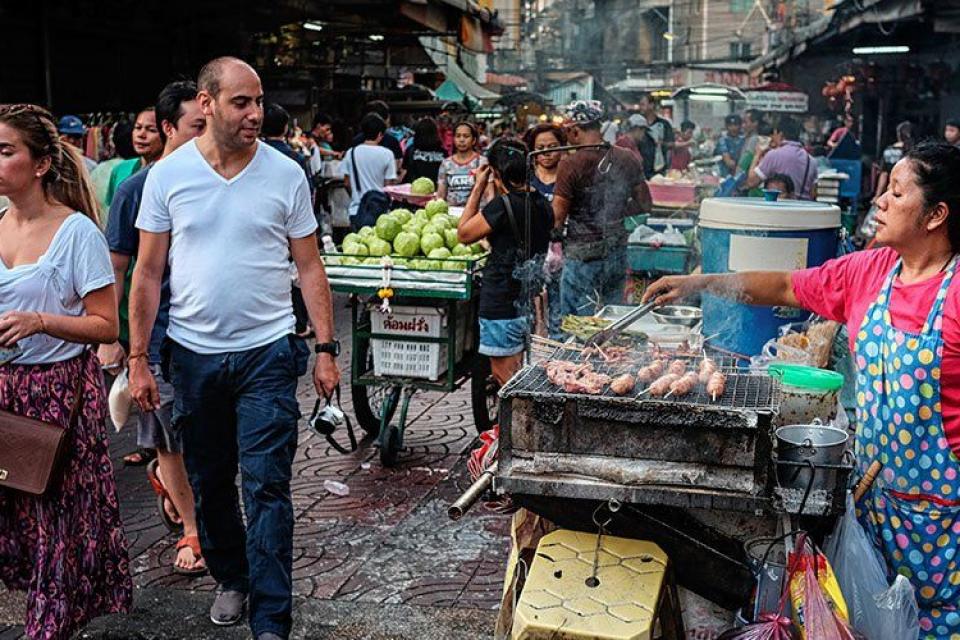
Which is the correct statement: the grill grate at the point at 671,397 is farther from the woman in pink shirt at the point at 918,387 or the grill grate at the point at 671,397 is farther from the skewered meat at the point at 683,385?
the woman in pink shirt at the point at 918,387

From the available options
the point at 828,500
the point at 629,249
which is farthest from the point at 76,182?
the point at 629,249

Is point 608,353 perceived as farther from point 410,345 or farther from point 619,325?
point 410,345

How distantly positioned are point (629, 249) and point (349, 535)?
489 cm

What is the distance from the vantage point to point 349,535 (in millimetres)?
5758

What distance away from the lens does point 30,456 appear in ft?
13.2

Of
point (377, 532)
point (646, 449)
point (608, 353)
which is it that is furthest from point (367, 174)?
point (646, 449)

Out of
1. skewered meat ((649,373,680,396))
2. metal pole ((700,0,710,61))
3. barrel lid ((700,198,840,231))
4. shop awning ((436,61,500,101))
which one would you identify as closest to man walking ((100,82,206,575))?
skewered meat ((649,373,680,396))

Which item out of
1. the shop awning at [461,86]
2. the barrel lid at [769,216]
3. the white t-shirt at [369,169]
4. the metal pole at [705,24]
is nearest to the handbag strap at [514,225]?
the barrel lid at [769,216]

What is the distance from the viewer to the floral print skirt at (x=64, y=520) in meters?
4.12

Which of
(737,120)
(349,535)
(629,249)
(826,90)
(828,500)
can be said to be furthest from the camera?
(826,90)

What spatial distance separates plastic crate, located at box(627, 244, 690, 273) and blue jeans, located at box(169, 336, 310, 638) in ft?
19.1

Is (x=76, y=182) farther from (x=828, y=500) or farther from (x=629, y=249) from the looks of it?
(x=629, y=249)

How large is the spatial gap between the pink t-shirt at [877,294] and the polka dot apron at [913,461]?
0.03 metres

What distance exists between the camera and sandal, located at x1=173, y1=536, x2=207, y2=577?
5166 millimetres
